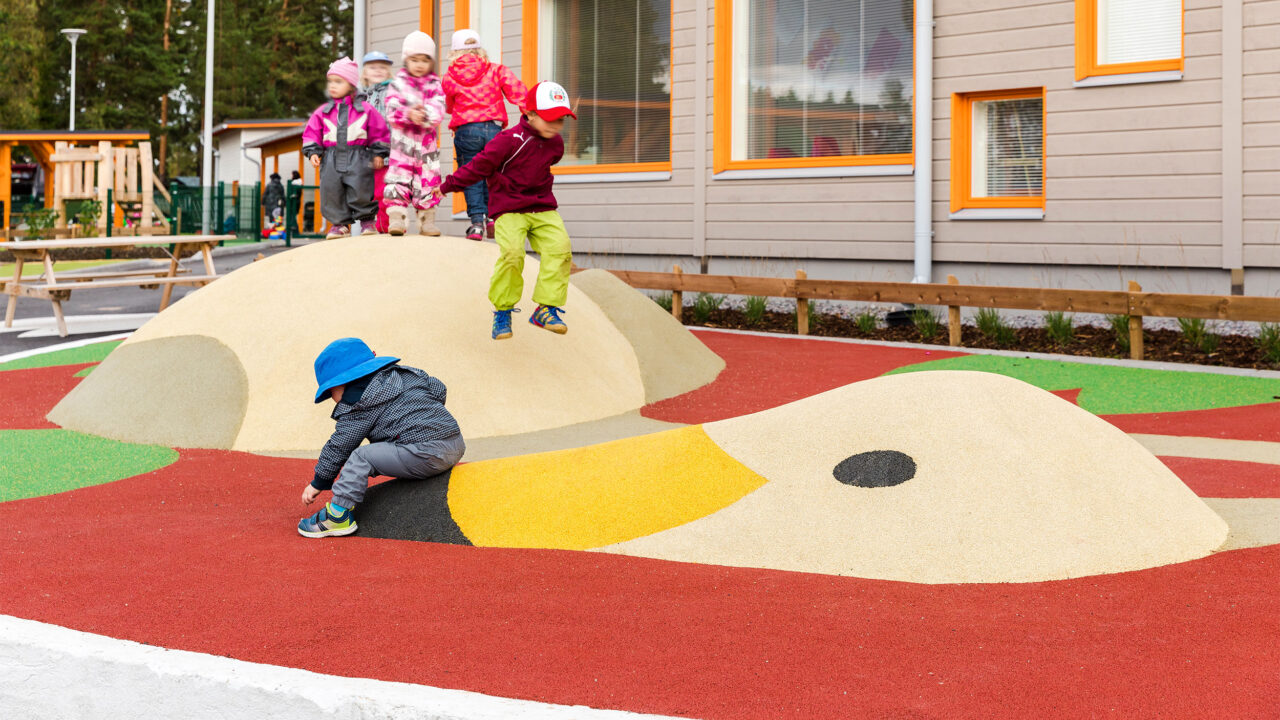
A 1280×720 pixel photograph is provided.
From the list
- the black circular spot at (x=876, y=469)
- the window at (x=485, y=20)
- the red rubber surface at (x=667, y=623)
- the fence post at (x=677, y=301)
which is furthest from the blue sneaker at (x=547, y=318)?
the window at (x=485, y=20)

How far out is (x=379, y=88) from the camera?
36.3ft

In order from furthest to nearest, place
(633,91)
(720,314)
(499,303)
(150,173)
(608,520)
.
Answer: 1. (150,173)
2. (633,91)
3. (720,314)
4. (499,303)
5. (608,520)

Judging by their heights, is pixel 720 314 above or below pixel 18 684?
above

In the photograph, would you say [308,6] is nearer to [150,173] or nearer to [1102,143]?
[150,173]

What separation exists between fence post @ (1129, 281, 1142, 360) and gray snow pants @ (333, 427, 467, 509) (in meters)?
7.23

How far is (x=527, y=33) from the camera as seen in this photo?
16.8 meters

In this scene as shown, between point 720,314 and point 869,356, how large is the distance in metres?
3.32

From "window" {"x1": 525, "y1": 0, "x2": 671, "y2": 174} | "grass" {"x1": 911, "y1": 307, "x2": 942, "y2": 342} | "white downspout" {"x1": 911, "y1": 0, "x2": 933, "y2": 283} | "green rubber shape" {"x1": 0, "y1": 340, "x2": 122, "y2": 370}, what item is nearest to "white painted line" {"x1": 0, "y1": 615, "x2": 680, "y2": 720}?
"green rubber shape" {"x1": 0, "y1": 340, "x2": 122, "y2": 370}

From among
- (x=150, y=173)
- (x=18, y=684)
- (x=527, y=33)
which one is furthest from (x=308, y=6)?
(x=18, y=684)

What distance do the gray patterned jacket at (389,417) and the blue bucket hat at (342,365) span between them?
0.32ft

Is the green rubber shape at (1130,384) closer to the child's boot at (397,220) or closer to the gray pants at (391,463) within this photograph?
the child's boot at (397,220)

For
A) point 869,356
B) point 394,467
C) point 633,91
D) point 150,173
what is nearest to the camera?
point 394,467

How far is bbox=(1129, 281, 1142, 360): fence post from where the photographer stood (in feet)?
35.6

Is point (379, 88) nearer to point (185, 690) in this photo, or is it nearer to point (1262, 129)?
point (1262, 129)
